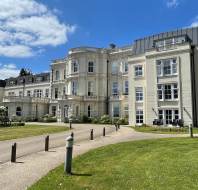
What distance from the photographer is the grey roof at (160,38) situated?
35500mm

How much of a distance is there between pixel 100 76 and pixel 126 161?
3963 centimetres

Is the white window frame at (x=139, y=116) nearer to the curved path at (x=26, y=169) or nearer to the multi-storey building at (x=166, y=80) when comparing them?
the multi-storey building at (x=166, y=80)

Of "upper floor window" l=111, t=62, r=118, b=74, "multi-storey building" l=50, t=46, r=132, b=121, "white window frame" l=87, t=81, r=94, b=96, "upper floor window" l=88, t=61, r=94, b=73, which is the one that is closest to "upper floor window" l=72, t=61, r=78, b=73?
"multi-storey building" l=50, t=46, r=132, b=121

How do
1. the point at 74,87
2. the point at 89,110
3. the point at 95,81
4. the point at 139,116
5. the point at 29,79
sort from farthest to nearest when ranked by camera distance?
the point at 29,79 → the point at 74,87 → the point at 95,81 → the point at 89,110 → the point at 139,116

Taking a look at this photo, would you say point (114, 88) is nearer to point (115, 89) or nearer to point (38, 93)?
point (115, 89)

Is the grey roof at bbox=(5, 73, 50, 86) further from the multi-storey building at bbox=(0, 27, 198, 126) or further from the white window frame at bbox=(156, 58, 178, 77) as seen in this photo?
the white window frame at bbox=(156, 58, 178, 77)

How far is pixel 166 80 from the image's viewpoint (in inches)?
1380

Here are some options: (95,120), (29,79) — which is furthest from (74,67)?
(29,79)

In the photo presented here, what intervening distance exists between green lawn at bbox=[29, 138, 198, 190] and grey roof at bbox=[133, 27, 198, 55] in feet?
86.7

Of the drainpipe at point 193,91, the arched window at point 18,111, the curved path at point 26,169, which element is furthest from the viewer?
the arched window at point 18,111

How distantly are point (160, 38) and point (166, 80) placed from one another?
21.4 feet

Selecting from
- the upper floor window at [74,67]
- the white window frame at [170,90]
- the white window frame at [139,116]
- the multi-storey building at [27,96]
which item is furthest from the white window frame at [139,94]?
the multi-storey building at [27,96]

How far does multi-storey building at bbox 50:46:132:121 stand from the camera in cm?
4731

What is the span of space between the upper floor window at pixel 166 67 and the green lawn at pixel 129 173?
930 inches
